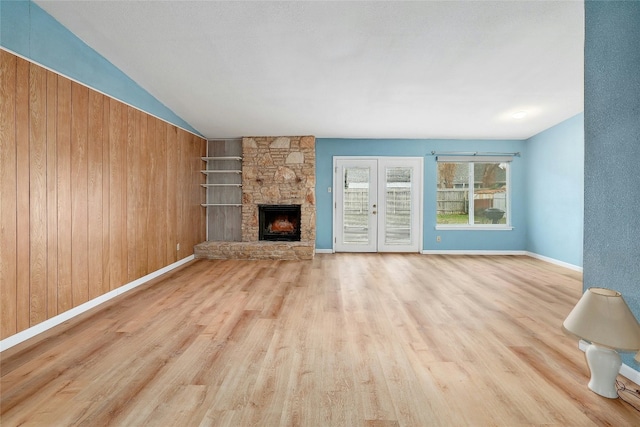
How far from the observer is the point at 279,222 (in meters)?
6.14

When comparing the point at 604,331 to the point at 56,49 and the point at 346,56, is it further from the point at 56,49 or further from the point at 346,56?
the point at 56,49

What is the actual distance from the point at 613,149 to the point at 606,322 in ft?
3.57

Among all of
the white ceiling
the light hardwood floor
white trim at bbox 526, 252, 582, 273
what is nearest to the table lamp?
the light hardwood floor

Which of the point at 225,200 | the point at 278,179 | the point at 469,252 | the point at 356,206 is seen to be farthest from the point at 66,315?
the point at 469,252

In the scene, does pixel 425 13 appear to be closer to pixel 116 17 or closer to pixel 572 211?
pixel 116 17

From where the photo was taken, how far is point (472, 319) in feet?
9.01

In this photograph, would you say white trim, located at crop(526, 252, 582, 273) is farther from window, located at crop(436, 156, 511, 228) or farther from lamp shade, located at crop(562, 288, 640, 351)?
lamp shade, located at crop(562, 288, 640, 351)

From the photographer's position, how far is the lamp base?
1635 millimetres

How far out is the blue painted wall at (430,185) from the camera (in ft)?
19.9

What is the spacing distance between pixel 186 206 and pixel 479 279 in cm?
481

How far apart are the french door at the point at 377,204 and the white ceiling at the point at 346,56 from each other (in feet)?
4.32

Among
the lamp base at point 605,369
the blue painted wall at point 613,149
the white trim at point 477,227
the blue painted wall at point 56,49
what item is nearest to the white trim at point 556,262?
A: the white trim at point 477,227

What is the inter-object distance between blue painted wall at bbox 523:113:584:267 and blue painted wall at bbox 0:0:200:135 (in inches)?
255

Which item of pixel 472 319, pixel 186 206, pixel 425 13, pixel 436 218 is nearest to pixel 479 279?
pixel 472 319
